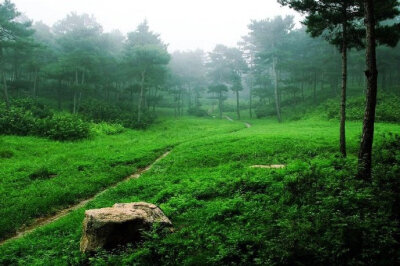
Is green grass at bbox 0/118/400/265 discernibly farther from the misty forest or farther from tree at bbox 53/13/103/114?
tree at bbox 53/13/103/114

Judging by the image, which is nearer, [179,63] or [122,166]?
[122,166]

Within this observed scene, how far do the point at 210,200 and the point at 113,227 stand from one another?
4011 millimetres

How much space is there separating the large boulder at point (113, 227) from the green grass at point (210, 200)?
1.24ft

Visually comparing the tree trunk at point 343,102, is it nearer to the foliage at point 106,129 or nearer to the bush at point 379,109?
the bush at point 379,109

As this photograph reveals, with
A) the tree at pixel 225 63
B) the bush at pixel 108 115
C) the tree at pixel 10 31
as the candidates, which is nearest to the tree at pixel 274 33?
the tree at pixel 225 63

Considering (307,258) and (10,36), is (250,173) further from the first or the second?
(10,36)

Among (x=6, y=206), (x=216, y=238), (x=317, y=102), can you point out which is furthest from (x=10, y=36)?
(x=317, y=102)

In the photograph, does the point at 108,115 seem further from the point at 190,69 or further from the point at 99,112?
the point at 190,69

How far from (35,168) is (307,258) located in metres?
14.0

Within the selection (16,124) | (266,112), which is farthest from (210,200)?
(266,112)

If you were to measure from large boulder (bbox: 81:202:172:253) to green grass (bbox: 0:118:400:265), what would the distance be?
38 centimetres

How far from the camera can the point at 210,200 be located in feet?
32.9

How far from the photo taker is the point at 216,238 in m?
6.85

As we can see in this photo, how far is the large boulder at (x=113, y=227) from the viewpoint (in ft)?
23.0
